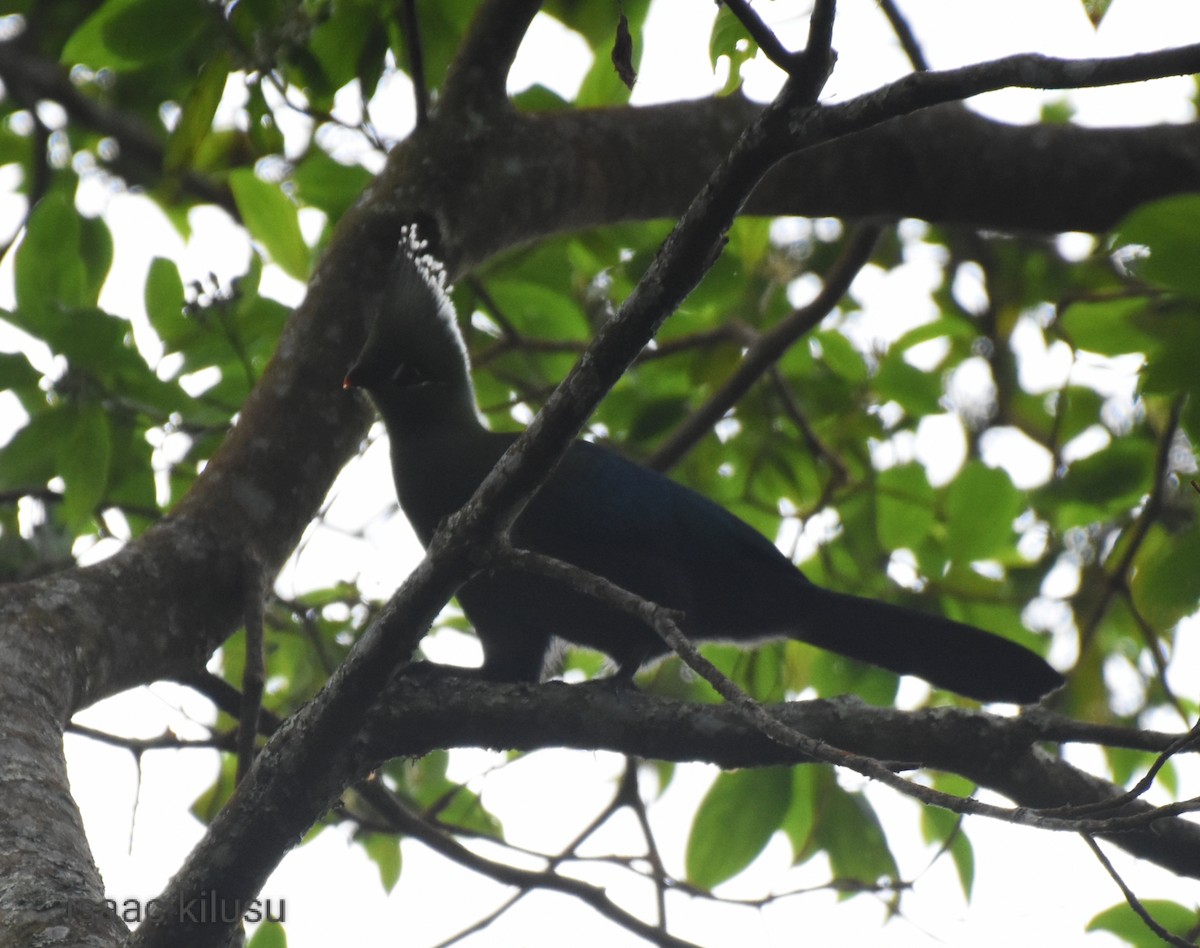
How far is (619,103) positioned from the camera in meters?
3.48

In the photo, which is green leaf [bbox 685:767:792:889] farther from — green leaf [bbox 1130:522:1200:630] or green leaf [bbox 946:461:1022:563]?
green leaf [bbox 1130:522:1200:630]

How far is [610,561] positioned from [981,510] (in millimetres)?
991

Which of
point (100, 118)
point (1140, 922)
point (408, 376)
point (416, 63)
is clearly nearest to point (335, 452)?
point (408, 376)

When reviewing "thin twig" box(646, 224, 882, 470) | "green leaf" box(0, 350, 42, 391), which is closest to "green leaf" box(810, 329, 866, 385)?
"thin twig" box(646, 224, 882, 470)

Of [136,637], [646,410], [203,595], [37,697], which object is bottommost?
[37,697]

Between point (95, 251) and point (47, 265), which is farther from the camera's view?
point (95, 251)

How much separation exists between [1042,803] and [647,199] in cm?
182

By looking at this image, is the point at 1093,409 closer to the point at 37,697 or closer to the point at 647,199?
the point at 647,199

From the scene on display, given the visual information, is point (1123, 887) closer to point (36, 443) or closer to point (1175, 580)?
point (1175, 580)

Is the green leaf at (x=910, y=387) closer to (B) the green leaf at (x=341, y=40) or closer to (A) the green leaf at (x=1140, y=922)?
(A) the green leaf at (x=1140, y=922)

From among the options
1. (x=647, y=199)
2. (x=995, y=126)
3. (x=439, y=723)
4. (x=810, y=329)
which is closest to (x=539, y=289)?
(x=647, y=199)

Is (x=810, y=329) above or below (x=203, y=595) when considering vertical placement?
above

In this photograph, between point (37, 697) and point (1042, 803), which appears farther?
point (1042, 803)

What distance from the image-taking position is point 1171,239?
6.13 feet
